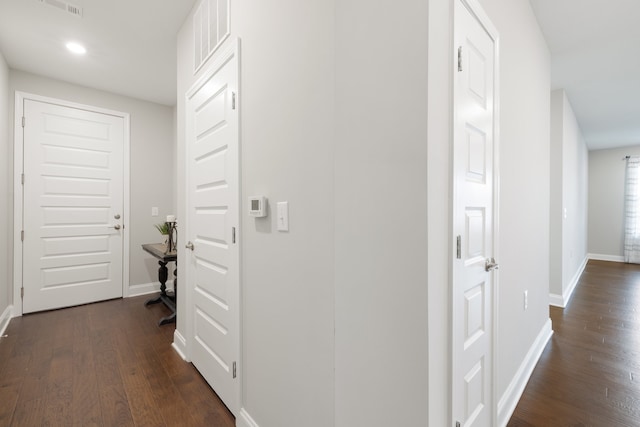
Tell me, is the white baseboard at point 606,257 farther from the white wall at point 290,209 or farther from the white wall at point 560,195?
the white wall at point 290,209

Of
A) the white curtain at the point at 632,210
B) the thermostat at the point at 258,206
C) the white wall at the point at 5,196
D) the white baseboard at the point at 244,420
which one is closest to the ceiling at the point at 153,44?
the white wall at the point at 5,196

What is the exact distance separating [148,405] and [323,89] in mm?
2058

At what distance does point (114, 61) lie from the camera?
2.92m

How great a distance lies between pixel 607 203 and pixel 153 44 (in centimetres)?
906

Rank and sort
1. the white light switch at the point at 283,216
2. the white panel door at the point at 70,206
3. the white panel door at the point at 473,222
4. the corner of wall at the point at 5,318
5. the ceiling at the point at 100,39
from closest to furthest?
the white panel door at the point at 473,222
the white light switch at the point at 283,216
the ceiling at the point at 100,39
the corner of wall at the point at 5,318
the white panel door at the point at 70,206

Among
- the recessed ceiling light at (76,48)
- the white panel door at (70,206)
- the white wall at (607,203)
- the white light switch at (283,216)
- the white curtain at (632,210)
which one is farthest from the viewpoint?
the white wall at (607,203)

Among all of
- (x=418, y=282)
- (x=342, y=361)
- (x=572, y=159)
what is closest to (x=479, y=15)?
(x=418, y=282)

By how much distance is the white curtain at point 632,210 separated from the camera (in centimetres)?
603

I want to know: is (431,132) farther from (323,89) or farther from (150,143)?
(150,143)

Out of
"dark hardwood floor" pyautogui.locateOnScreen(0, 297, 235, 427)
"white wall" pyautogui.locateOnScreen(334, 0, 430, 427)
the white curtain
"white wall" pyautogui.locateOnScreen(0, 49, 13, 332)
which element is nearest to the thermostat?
"white wall" pyautogui.locateOnScreen(334, 0, 430, 427)

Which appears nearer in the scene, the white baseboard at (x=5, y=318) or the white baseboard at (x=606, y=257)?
the white baseboard at (x=5, y=318)

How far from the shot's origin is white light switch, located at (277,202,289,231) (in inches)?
49.1

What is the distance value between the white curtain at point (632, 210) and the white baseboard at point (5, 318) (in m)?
10.3

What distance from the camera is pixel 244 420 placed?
1488 millimetres
